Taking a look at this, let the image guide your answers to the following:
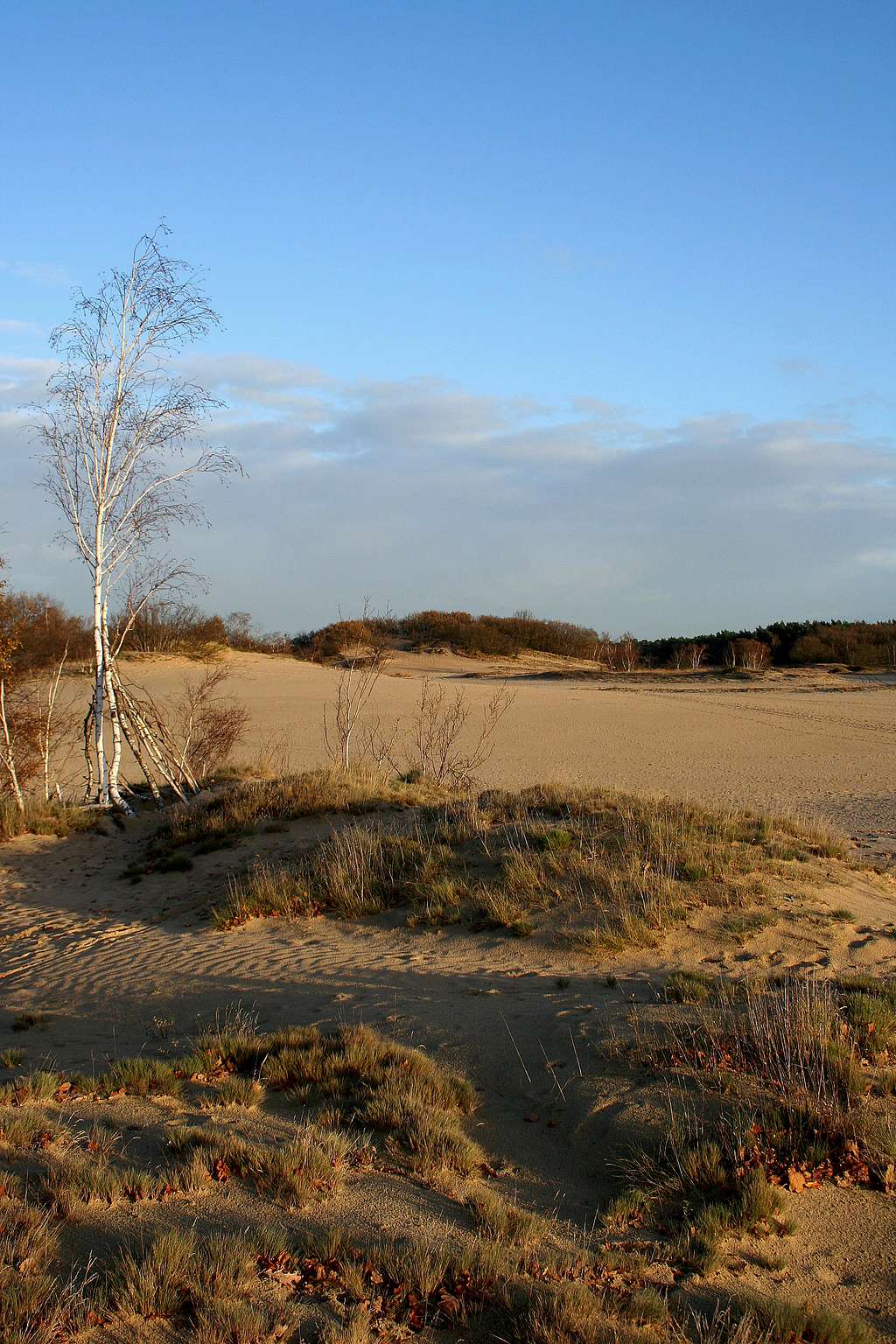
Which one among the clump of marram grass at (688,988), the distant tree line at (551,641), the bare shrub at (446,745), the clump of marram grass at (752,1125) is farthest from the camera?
the distant tree line at (551,641)

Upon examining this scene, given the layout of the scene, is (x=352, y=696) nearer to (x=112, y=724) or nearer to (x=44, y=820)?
(x=112, y=724)

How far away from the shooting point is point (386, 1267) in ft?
12.4

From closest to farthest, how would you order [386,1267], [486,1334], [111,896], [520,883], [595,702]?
1. [486,1334]
2. [386,1267]
3. [520,883]
4. [111,896]
5. [595,702]

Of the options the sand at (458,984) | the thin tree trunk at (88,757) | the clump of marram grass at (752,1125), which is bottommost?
the sand at (458,984)

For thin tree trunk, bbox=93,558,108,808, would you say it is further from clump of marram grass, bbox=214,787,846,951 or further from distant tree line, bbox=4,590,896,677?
distant tree line, bbox=4,590,896,677

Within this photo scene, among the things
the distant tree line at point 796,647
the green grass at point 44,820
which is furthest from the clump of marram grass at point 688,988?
the distant tree line at point 796,647

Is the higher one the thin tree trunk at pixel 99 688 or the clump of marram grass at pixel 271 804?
the thin tree trunk at pixel 99 688

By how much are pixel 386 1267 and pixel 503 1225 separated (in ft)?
1.97

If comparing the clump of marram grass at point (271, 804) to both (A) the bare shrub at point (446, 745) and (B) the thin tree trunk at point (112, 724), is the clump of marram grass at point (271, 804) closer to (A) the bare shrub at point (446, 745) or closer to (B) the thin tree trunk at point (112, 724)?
(B) the thin tree trunk at point (112, 724)

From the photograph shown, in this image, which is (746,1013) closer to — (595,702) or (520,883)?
(520,883)

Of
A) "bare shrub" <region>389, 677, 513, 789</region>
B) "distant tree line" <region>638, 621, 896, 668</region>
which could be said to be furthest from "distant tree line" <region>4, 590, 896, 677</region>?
"bare shrub" <region>389, 677, 513, 789</region>

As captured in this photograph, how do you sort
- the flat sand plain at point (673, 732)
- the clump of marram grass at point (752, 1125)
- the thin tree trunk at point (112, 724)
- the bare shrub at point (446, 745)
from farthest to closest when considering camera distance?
the flat sand plain at point (673, 732), the bare shrub at point (446, 745), the thin tree trunk at point (112, 724), the clump of marram grass at point (752, 1125)

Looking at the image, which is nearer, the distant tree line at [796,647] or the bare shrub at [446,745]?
the bare shrub at [446,745]

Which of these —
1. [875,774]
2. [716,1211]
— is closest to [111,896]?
[716,1211]
